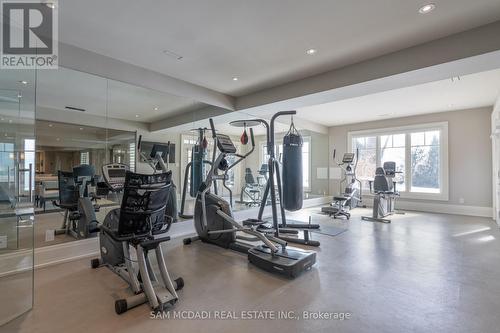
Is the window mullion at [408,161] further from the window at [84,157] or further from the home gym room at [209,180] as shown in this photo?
the window at [84,157]

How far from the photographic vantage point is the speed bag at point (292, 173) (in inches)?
157

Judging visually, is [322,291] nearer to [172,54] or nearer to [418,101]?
[172,54]

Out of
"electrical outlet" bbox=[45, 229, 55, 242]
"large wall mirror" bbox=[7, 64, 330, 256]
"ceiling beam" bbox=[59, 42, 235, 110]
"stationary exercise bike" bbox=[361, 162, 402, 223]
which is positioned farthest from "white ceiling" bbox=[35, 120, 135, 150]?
"stationary exercise bike" bbox=[361, 162, 402, 223]

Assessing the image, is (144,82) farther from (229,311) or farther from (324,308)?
(324,308)

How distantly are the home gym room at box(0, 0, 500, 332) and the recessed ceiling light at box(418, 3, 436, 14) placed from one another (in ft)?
0.05

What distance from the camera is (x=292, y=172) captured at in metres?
3.99

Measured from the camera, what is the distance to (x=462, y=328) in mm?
1874

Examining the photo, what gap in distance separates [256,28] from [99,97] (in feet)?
8.97

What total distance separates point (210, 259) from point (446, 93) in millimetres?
6029

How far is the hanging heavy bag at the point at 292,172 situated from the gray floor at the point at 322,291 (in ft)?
2.92

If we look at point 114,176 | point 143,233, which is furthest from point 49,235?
point 143,233

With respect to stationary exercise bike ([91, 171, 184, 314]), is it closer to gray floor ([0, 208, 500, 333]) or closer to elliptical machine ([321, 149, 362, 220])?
gray floor ([0, 208, 500, 333])

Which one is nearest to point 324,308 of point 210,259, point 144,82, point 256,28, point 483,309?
point 483,309

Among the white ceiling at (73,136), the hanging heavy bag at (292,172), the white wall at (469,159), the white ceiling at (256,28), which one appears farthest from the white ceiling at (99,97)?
the white wall at (469,159)
